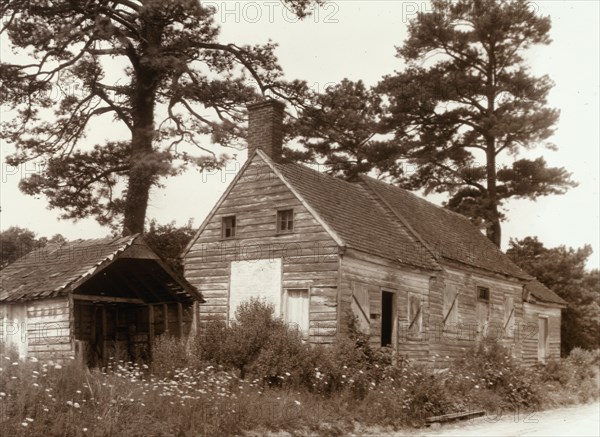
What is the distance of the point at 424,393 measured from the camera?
15250 mm

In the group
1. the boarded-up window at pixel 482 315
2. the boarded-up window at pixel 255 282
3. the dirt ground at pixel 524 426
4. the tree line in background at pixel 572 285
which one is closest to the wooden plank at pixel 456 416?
the dirt ground at pixel 524 426

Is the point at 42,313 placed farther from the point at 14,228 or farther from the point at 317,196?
the point at 14,228

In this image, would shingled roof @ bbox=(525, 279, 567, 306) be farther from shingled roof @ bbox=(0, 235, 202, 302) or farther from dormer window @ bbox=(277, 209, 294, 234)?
shingled roof @ bbox=(0, 235, 202, 302)

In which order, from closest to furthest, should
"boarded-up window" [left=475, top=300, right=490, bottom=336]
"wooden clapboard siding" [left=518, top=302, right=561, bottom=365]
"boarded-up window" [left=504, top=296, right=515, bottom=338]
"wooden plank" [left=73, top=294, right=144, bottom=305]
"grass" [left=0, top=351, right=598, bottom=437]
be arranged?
"grass" [left=0, top=351, right=598, bottom=437] → "wooden plank" [left=73, top=294, right=144, bottom=305] → "boarded-up window" [left=475, top=300, right=490, bottom=336] → "boarded-up window" [left=504, top=296, right=515, bottom=338] → "wooden clapboard siding" [left=518, top=302, right=561, bottom=365]

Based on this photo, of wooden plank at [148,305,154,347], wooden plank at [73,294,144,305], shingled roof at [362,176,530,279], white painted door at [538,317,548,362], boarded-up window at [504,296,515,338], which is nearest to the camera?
wooden plank at [73,294,144,305]

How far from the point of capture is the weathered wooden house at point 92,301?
45.8ft

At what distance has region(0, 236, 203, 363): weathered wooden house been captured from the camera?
45.8 feet

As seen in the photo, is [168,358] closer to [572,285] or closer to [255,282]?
[255,282]

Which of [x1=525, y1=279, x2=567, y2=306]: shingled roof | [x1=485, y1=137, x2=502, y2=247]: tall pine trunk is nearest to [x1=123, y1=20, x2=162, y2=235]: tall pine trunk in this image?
[x1=525, y1=279, x2=567, y2=306]: shingled roof

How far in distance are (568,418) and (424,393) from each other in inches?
163

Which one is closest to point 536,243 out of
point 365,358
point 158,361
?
point 365,358

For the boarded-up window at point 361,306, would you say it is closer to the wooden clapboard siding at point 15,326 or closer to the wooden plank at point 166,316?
the wooden plank at point 166,316

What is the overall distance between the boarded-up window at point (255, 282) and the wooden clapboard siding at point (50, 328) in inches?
266

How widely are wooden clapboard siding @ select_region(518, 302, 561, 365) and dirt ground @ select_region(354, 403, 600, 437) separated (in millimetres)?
10932
